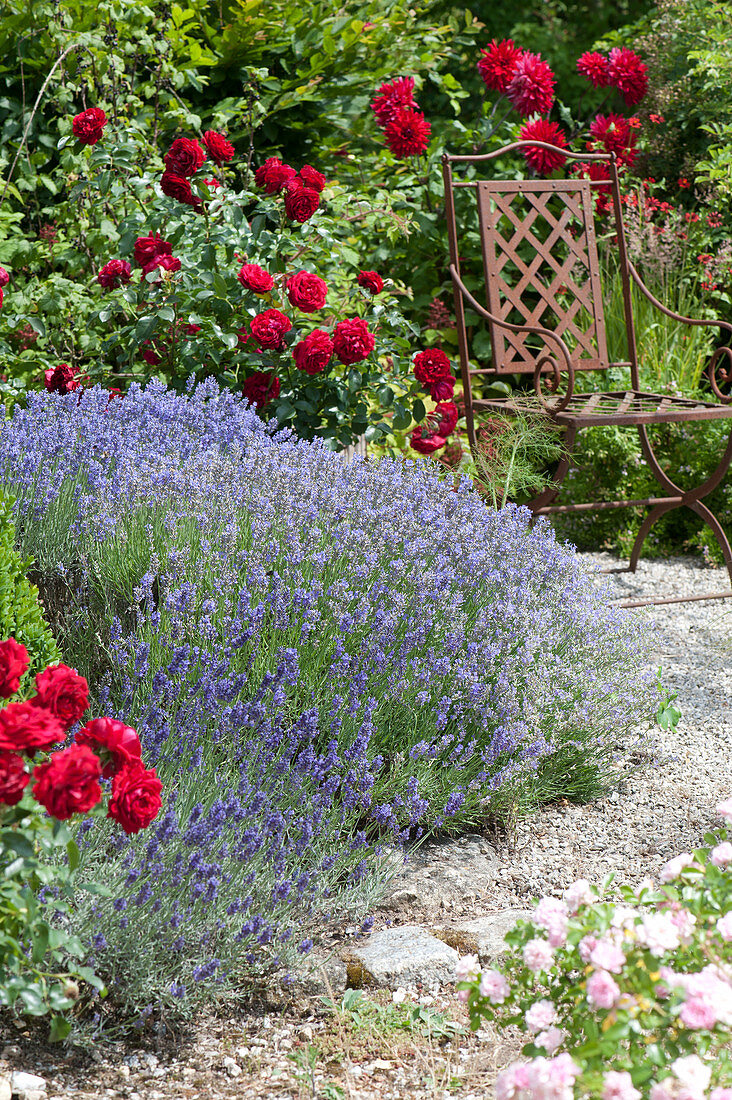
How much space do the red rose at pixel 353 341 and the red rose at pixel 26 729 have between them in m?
2.57

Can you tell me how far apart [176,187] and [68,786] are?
9.54 feet

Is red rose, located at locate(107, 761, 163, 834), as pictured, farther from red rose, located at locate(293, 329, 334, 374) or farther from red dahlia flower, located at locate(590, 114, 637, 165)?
red dahlia flower, located at locate(590, 114, 637, 165)

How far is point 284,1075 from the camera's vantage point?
1.71m

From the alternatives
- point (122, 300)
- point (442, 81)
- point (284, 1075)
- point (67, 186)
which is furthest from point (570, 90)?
point (284, 1075)

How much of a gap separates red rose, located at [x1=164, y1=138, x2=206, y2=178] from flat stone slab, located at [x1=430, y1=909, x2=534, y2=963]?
2788mm

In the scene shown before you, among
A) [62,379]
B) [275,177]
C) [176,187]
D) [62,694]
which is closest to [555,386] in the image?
[275,177]

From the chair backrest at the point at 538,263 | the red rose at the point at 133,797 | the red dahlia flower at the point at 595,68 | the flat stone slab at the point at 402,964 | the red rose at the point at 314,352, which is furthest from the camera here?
the red dahlia flower at the point at 595,68

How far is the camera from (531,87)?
495 cm

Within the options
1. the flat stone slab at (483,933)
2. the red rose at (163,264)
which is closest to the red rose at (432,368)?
the red rose at (163,264)

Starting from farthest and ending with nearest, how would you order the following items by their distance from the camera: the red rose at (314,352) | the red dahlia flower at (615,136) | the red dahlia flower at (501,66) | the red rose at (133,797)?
the red dahlia flower at (615,136) → the red dahlia flower at (501,66) → the red rose at (314,352) → the red rose at (133,797)

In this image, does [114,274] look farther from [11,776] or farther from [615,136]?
[615,136]

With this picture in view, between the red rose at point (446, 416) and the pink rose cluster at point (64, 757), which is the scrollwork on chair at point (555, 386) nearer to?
the red rose at point (446, 416)

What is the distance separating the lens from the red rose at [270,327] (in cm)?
372

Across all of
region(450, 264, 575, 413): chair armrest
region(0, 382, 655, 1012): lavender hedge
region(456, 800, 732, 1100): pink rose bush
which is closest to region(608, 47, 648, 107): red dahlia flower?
region(450, 264, 575, 413): chair armrest
